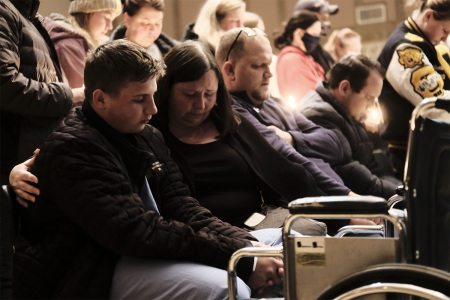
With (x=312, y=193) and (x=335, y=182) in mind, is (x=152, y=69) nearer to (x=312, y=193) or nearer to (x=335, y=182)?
(x=312, y=193)

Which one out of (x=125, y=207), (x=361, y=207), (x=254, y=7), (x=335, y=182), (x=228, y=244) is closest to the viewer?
(x=361, y=207)

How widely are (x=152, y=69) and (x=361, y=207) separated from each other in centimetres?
76

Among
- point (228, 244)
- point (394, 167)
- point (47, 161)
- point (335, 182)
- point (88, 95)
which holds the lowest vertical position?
point (394, 167)

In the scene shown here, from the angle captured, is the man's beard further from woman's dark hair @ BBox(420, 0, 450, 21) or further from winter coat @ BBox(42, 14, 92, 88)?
woman's dark hair @ BBox(420, 0, 450, 21)

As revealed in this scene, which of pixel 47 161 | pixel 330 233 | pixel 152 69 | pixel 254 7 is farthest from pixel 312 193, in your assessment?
pixel 254 7

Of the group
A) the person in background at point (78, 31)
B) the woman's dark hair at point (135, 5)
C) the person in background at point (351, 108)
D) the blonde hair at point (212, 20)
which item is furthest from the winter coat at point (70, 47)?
the person in background at point (351, 108)

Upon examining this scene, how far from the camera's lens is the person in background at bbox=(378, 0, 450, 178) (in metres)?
3.50

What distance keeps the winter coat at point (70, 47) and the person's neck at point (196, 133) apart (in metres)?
0.64

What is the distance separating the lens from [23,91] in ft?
7.92

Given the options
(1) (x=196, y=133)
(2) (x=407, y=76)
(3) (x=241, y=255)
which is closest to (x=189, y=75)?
(1) (x=196, y=133)

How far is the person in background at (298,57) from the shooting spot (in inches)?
165

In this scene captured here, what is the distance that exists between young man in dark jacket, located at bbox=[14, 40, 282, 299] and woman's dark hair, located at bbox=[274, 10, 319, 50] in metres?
2.45

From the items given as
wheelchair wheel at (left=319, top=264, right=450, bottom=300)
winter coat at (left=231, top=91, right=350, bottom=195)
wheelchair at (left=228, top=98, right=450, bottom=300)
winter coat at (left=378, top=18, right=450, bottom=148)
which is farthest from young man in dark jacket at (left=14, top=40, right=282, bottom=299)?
winter coat at (left=378, top=18, right=450, bottom=148)

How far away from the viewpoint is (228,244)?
199cm
